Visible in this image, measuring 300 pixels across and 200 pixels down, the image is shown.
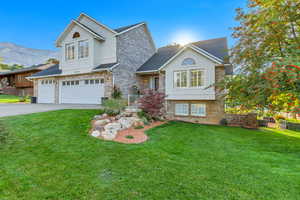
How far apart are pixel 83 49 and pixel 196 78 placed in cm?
1093

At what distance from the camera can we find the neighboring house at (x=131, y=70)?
38.1ft

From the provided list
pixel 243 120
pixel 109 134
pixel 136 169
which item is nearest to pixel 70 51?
pixel 109 134

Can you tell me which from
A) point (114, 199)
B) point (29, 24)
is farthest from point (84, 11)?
point (114, 199)

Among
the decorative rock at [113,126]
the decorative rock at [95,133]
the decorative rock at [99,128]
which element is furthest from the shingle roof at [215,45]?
the decorative rock at [95,133]

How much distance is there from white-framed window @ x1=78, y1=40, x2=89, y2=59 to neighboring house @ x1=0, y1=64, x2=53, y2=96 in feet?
57.0

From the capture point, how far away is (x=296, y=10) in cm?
548

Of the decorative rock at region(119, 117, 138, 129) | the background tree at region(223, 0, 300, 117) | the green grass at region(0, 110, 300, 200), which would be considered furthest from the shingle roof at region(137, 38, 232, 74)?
the green grass at region(0, 110, 300, 200)

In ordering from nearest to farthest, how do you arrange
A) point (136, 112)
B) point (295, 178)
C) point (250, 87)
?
point (295, 178) < point (250, 87) < point (136, 112)

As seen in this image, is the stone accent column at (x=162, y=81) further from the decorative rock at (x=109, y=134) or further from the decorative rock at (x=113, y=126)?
the decorative rock at (x=109, y=134)

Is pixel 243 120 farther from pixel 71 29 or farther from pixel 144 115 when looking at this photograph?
pixel 71 29

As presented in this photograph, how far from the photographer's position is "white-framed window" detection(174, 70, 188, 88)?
39.8ft

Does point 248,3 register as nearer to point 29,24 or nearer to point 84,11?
point 84,11

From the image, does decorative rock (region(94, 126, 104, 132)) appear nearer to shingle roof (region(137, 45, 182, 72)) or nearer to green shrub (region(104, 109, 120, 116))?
green shrub (region(104, 109, 120, 116))

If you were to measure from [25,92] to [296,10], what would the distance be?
120ft
